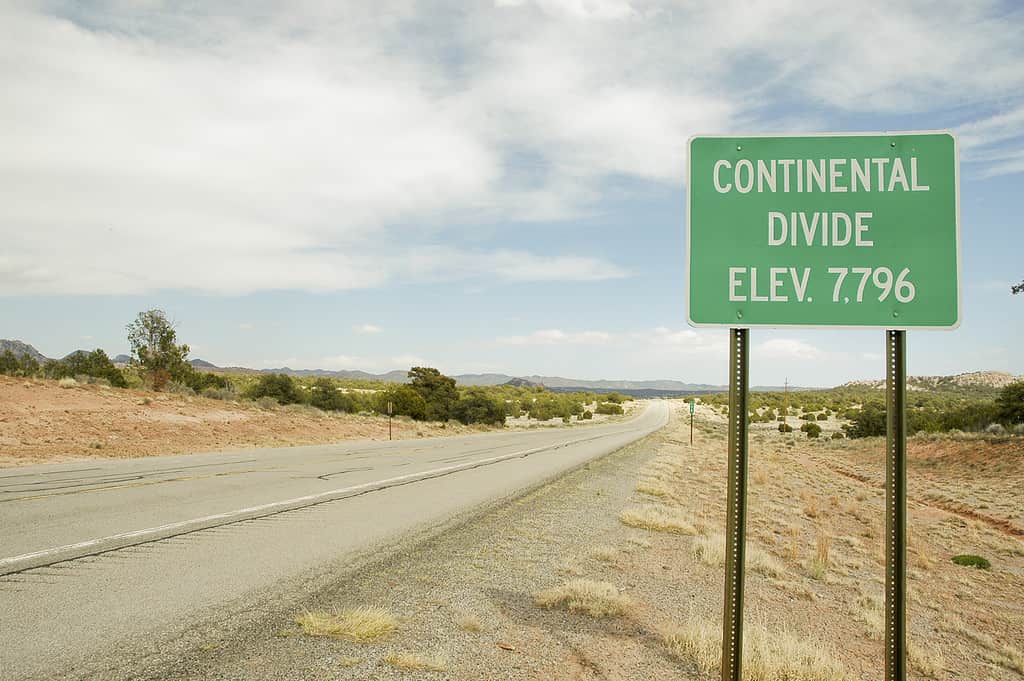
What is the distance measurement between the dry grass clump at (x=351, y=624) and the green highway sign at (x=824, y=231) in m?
3.36

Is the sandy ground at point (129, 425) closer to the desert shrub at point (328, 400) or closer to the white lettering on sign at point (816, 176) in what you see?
the desert shrub at point (328, 400)

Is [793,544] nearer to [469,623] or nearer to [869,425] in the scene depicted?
[469,623]

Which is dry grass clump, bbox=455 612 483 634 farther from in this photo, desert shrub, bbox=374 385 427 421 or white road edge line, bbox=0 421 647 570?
desert shrub, bbox=374 385 427 421

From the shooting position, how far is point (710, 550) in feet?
30.2

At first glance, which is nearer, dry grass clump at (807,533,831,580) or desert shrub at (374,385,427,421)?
dry grass clump at (807,533,831,580)

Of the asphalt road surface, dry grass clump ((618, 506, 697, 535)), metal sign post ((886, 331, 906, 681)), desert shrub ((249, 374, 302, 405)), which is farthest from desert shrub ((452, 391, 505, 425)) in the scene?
metal sign post ((886, 331, 906, 681))

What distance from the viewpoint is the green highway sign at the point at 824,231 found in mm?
3604

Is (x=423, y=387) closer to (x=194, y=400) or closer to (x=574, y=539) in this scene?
(x=194, y=400)

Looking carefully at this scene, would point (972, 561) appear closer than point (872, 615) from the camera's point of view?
No

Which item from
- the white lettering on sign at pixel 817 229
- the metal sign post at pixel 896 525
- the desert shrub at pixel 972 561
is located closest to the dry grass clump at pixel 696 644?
the metal sign post at pixel 896 525

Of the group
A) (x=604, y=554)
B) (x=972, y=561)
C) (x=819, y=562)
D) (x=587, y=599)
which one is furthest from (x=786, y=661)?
(x=972, y=561)

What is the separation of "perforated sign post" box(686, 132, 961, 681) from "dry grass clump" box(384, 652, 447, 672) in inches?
76.4

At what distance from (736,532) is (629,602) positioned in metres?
3.03

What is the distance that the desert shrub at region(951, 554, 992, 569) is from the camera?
13655mm
